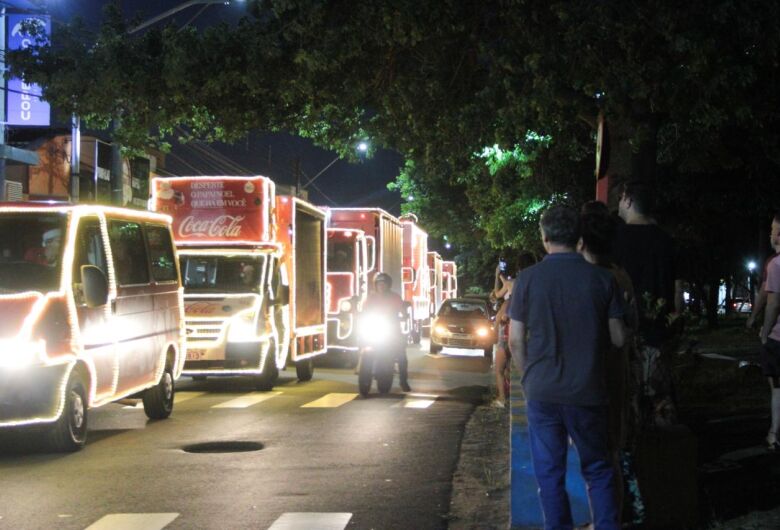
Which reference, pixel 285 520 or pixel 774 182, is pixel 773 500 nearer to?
pixel 285 520

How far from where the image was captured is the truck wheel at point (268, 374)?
1718 cm

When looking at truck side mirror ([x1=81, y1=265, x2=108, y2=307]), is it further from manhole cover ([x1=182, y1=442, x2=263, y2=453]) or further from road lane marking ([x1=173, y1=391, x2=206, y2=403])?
road lane marking ([x1=173, y1=391, x2=206, y2=403])

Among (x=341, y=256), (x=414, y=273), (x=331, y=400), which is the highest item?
(x=341, y=256)

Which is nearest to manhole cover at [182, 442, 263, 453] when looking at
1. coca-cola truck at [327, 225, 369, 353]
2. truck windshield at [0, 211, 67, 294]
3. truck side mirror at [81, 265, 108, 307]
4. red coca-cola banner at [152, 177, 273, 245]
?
truck side mirror at [81, 265, 108, 307]

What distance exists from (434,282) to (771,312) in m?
33.8

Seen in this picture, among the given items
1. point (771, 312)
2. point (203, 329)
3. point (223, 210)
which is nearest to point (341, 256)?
point (223, 210)

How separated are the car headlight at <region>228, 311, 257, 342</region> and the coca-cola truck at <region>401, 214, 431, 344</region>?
53.8 feet

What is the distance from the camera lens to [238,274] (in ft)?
57.8

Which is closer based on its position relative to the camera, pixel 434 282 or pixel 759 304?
pixel 759 304

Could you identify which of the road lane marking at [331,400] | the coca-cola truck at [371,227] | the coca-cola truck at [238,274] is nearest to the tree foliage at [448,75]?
the coca-cola truck at [238,274]

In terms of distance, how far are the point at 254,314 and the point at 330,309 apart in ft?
23.9

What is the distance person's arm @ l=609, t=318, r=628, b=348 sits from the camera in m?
5.90

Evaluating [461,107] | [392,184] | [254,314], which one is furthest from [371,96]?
[392,184]

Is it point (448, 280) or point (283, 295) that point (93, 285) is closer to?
point (283, 295)
